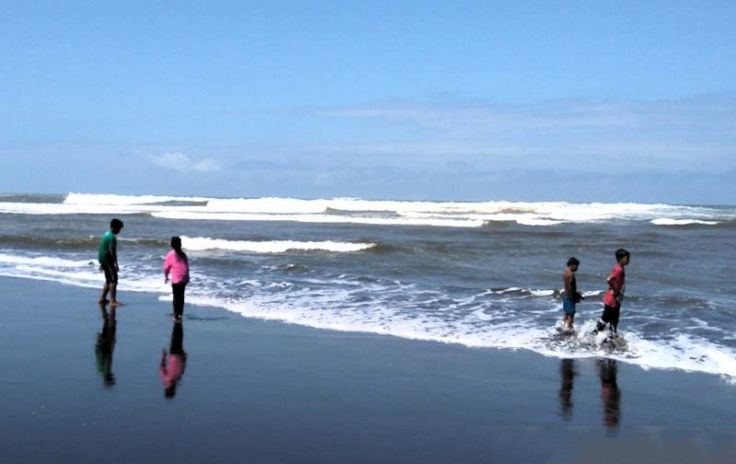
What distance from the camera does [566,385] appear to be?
26.0 ft

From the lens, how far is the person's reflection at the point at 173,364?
287 inches

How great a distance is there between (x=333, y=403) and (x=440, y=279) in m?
10.5

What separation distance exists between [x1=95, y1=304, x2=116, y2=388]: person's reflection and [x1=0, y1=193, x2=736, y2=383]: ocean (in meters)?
1.10

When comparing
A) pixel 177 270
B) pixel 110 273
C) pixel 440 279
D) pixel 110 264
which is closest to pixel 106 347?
pixel 177 270

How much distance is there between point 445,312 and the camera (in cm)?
1274

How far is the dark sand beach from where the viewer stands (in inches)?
227

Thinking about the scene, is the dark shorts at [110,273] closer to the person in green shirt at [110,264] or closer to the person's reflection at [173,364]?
the person in green shirt at [110,264]

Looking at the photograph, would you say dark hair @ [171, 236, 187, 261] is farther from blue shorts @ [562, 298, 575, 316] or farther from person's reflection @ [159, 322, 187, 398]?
blue shorts @ [562, 298, 575, 316]

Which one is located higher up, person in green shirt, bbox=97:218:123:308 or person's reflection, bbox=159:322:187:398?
person in green shirt, bbox=97:218:123:308

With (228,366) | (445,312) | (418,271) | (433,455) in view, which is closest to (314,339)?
(228,366)

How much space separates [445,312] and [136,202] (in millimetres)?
62655

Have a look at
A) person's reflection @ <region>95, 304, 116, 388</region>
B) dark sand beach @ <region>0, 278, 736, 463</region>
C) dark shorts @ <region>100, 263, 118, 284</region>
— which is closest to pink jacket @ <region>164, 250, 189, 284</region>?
person's reflection @ <region>95, 304, 116, 388</region>

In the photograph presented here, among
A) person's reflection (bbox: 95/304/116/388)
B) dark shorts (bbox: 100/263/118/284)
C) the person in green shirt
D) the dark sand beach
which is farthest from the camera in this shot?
dark shorts (bbox: 100/263/118/284)

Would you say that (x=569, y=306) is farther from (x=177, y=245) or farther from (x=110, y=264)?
(x=110, y=264)
